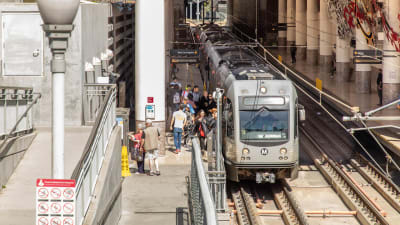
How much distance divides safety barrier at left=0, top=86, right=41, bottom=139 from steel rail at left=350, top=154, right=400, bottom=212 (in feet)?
32.2

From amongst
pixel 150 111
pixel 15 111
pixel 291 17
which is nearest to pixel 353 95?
pixel 150 111

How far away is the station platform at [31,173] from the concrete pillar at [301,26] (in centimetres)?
4884

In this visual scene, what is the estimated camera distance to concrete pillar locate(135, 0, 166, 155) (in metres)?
25.1

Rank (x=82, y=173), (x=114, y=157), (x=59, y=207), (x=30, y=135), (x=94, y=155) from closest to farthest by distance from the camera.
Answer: (x=59, y=207)
(x=82, y=173)
(x=94, y=155)
(x=114, y=157)
(x=30, y=135)

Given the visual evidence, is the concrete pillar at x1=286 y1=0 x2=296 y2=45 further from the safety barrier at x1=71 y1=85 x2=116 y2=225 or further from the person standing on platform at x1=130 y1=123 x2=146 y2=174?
the safety barrier at x1=71 y1=85 x2=116 y2=225

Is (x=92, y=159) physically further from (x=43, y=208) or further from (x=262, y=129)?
(x=262, y=129)

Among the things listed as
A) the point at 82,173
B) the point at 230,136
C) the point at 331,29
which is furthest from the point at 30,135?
the point at 331,29

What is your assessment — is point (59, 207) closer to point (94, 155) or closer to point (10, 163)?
point (94, 155)

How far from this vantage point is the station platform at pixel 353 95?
95.5 ft

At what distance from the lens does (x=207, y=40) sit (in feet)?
134

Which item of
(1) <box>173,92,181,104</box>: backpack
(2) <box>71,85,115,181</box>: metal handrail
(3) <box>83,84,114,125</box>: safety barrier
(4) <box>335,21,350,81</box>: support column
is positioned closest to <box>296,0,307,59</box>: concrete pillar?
(4) <box>335,21,350,81</box>: support column

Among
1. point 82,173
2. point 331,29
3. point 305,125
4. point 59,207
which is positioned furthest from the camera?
point 331,29

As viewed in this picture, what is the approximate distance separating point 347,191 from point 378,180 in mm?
1884

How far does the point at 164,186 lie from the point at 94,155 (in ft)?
22.4
